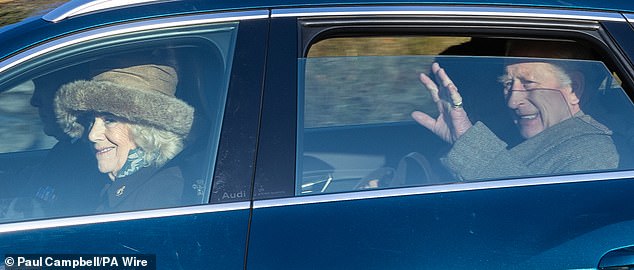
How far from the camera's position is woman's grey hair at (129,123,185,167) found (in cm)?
224

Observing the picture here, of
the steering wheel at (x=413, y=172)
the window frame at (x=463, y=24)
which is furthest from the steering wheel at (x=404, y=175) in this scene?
the window frame at (x=463, y=24)

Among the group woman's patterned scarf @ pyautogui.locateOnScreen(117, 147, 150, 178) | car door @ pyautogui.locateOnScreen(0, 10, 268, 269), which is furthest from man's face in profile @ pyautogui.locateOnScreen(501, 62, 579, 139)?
woman's patterned scarf @ pyautogui.locateOnScreen(117, 147, 150, 178)

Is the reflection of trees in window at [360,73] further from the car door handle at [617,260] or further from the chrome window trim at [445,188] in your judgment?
the car door handle at [617,260]

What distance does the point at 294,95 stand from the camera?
2.16 metres

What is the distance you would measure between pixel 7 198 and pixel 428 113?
1.19 m

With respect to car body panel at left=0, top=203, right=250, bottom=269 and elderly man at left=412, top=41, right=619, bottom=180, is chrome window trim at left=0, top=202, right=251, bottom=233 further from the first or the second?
elderly man at left=412, top=41, right=619, bottom=180

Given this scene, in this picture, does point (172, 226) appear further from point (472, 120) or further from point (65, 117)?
point (472, 120)

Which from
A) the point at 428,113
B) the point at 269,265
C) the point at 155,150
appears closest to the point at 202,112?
the point at 155,150

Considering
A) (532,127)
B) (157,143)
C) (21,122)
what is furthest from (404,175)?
(21,122)

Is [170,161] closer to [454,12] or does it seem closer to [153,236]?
[153,236]

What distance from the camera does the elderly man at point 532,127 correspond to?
88.3 inches

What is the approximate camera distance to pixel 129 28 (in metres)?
2.24

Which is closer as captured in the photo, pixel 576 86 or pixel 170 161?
pixel 170 161

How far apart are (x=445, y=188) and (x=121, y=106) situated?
2.98ft
